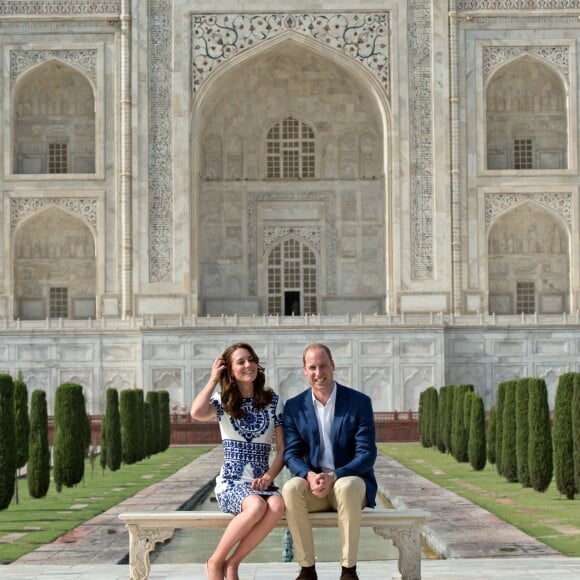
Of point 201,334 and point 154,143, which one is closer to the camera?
point 201,334

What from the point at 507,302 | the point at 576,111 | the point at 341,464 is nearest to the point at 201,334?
the point at 507,302

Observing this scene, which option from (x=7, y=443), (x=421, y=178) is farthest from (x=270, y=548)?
(x=421, y=178)

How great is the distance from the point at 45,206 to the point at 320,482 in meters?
26.6

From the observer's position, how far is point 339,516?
6.75 m

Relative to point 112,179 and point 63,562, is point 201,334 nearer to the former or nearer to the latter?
point 112,179

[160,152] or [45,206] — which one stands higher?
[160,152]

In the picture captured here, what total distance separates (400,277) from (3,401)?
19486 millimetres

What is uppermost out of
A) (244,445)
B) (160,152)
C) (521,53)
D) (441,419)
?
(521,53)

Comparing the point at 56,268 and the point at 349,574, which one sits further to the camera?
the point at 56,268

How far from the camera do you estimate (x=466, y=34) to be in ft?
106

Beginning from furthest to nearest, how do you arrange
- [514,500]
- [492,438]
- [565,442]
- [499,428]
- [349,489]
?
1. [492,438]
2. [499,428]
3. [565,442]
4. [514,500]
5. [349,489]

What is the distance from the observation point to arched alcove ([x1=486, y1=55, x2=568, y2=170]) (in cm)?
3353

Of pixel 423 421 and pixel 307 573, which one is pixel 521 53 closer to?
pixel 423 421

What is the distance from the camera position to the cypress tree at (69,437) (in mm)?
15664
